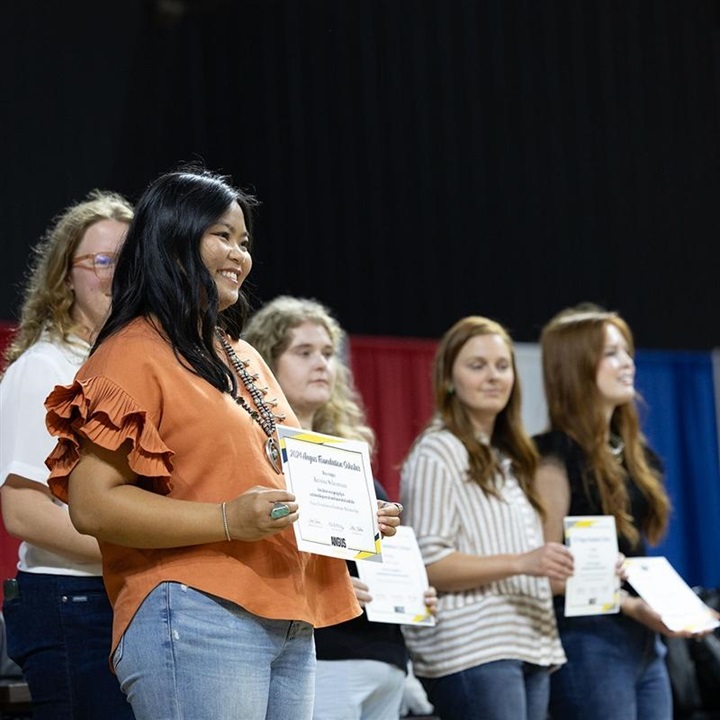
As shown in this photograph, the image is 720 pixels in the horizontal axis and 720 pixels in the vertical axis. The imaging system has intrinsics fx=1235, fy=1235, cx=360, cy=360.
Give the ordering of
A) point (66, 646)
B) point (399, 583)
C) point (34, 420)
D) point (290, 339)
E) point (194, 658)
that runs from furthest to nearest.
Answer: point (290, 339), point (399, 583), point (34, 420), point (66, 646), point (194, 658)

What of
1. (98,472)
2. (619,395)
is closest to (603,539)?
(619,395)

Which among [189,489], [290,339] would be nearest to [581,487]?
[290,339]

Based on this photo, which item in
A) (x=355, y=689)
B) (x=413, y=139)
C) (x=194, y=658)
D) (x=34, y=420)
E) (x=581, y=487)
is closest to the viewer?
(x=194, y=658)

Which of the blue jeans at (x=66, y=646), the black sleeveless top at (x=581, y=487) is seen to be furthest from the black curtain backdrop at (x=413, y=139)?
the blue jeans at (x=66, y=646)

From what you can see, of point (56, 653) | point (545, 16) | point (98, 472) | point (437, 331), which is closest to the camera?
point (98, 472)

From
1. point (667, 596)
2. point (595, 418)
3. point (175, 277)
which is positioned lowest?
point (667, 596)

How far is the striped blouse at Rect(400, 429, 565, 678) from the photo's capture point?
3174 millimetres

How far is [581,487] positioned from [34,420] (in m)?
1.75

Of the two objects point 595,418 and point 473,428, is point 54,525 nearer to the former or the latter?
point 473,428

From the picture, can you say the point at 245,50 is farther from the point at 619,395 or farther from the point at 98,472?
the point at 98,472

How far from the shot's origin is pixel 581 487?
11.8 feet

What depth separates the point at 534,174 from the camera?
25.1 feet

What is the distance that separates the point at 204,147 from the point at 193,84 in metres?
0.37

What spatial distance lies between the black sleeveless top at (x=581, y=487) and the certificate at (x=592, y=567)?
7.7 inches
